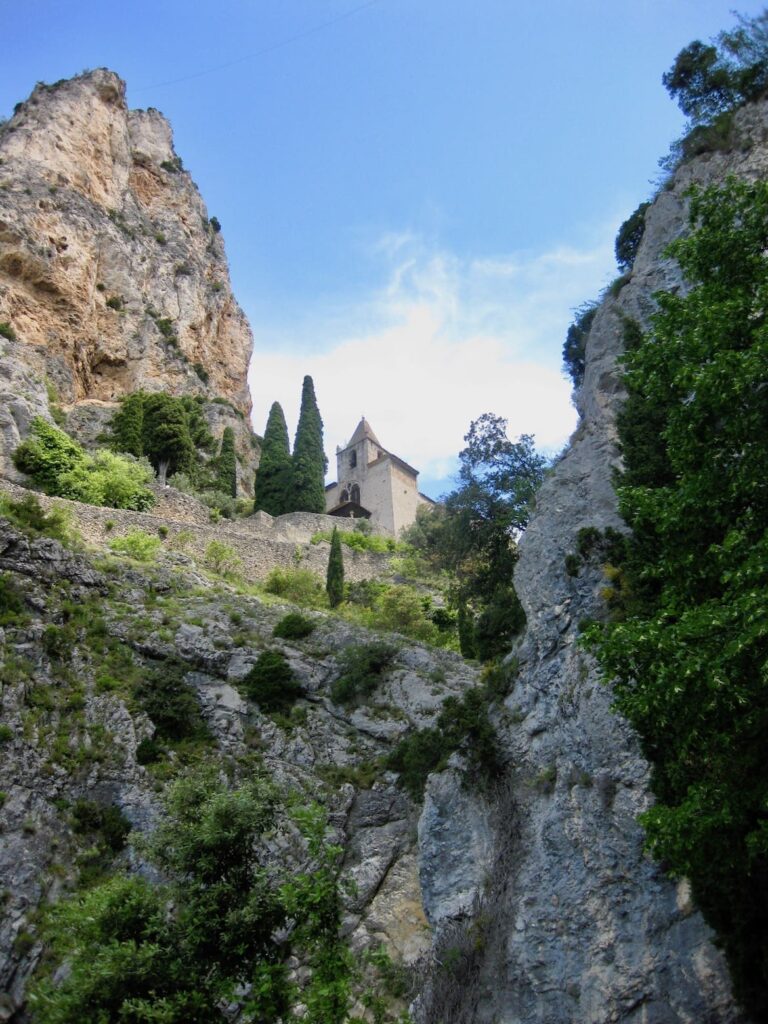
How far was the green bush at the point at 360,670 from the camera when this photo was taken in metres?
22.5

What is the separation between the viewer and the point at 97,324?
50844mm

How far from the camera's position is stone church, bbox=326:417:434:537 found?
6256 cm

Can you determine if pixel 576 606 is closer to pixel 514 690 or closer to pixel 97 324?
pixel 514 690

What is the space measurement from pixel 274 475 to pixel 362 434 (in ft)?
71.0

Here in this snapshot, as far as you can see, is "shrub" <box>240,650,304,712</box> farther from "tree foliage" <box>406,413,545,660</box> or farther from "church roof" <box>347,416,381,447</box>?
"church roof" <box>347,416,381,447</box>

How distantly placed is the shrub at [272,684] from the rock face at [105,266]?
1833 cm

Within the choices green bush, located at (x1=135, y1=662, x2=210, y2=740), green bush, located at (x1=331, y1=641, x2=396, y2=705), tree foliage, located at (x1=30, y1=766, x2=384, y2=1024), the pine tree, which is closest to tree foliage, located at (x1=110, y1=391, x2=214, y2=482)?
the pine tree

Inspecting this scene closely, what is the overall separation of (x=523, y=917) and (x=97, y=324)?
152 feet

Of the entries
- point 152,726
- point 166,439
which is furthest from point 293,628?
point 166,439

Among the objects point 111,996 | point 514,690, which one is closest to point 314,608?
point 514,690

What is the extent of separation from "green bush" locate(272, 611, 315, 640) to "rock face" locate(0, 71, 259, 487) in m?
16.6

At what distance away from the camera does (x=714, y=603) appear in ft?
30.3

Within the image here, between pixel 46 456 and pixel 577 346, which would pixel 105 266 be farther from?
pixel 577 346

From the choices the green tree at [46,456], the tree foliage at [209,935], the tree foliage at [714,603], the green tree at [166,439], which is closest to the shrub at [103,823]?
the tree foliage at [209,935]
